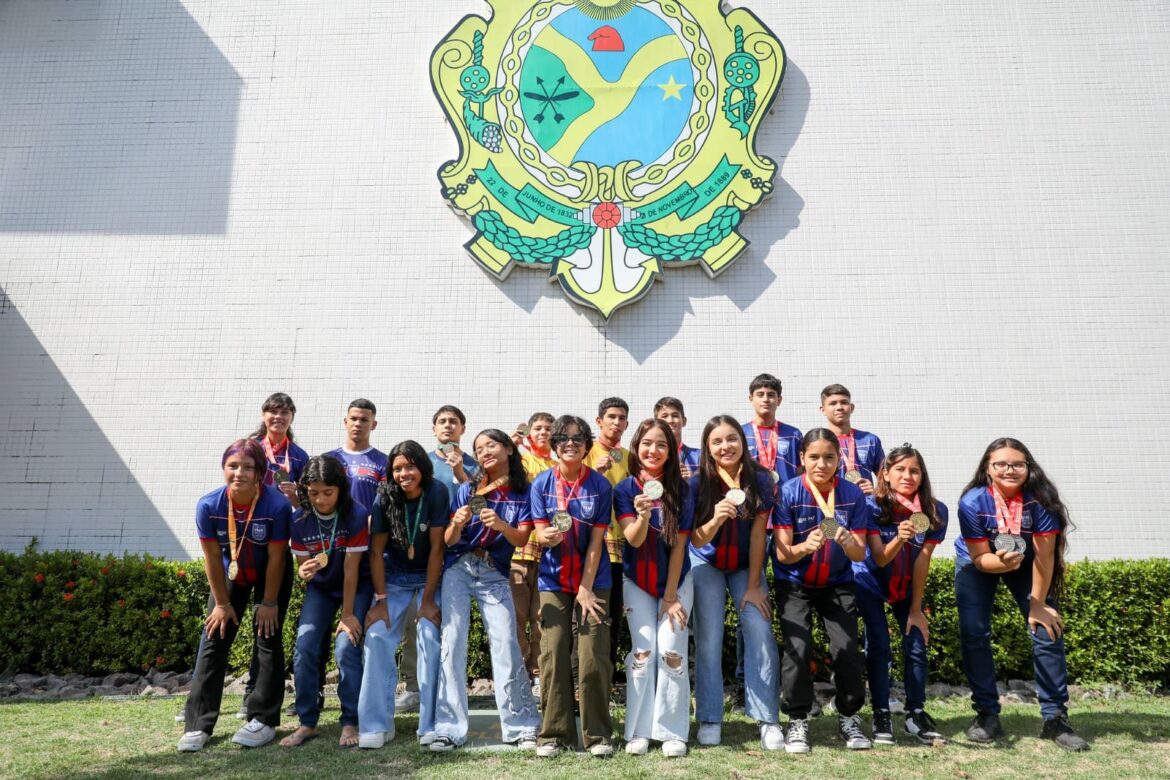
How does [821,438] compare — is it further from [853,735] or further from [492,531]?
[492,531]

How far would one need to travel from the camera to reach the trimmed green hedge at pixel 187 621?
571 cm

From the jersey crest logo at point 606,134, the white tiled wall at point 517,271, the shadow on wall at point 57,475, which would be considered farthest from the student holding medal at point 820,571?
the shadow on wall at point 57,475

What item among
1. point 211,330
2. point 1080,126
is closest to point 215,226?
point 211,330

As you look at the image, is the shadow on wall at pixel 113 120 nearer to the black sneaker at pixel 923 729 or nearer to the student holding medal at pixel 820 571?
the student holding medal at pixel 820 571

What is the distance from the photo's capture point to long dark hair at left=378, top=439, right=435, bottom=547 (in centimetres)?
427

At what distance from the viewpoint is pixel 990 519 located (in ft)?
14.1

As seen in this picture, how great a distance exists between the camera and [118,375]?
7750 mm

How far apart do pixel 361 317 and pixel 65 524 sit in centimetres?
348

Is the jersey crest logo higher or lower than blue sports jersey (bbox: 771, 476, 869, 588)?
higher

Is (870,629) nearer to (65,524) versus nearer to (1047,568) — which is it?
(1047,568)

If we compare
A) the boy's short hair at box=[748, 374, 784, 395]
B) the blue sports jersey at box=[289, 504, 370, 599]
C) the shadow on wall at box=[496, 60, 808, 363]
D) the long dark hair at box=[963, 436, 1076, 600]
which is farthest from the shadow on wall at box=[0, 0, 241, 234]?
the long dark hair at box=[963, 436, 1076, 600]

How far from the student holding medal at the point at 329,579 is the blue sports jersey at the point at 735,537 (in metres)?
1.88

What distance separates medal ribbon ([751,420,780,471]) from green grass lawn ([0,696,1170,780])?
Result: 5.40ft

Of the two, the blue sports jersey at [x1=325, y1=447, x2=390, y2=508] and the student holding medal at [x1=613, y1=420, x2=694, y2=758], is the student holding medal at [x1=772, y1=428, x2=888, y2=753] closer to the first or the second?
the student holding medal at [x1=613, y1=420, x2=694, y2=758]
